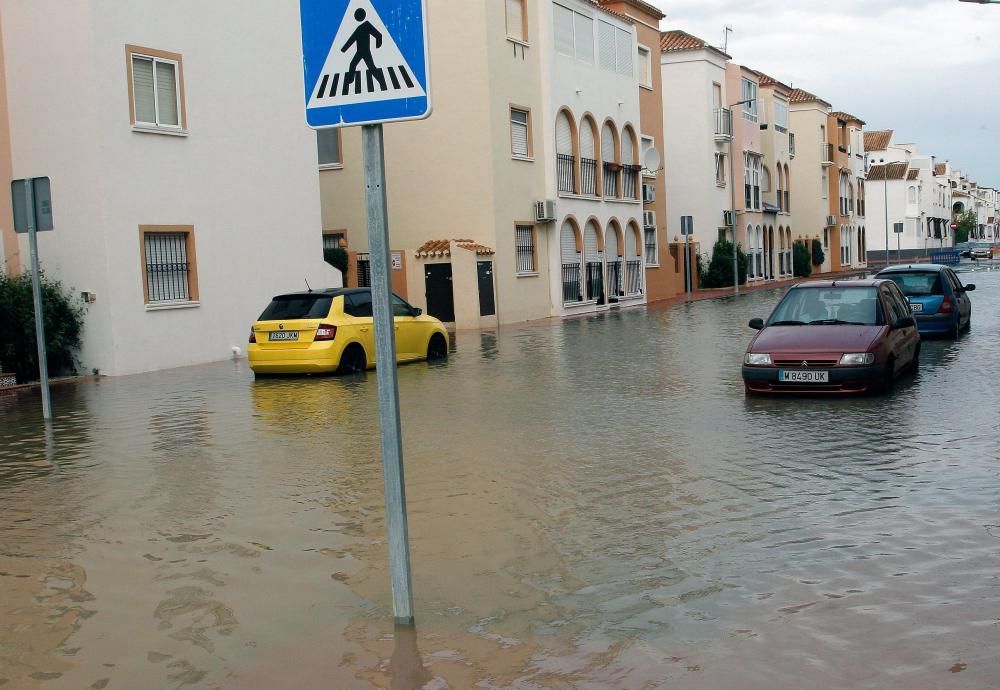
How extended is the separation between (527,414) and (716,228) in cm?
4690

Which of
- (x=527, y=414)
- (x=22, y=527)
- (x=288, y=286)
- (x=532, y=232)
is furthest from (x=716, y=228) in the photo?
(x=22, y=527)

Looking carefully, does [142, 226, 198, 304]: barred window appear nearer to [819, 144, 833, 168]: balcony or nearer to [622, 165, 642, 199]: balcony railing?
[622, 165, 642, 199]: balcony railing

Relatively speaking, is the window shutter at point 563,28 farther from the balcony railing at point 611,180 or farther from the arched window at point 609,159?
the balcony railing at point 611,180

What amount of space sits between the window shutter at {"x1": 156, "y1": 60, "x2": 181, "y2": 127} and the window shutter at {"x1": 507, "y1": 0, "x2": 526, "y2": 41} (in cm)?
1495

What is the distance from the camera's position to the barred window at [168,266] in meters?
22.7

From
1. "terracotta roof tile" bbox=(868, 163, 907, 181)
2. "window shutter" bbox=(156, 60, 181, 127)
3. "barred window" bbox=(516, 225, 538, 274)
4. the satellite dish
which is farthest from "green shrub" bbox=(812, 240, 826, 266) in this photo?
"window shutter" bbox=(156, 60, 181, 127)

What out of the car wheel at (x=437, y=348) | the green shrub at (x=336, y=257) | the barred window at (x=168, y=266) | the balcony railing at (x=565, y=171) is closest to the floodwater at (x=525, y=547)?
the car wheel at (x=437, y=348)

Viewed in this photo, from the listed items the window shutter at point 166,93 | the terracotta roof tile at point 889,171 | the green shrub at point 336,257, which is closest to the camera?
the window shutter at point 166,93

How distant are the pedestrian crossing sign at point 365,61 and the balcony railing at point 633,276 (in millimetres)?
40021

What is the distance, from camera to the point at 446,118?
1395 inches

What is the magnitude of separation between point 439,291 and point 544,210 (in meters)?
5.59

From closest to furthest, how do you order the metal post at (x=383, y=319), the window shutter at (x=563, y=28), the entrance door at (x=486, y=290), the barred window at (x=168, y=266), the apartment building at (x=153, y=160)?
the metal post at (x=383, y=319) < the apartment building at (x=153, y=160) < the barred window at (x=168, y=266) < the entrance door at (x=486, y=290) < the window shutter at (x=563, y=28)

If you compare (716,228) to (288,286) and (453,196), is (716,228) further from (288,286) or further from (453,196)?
(288,286)

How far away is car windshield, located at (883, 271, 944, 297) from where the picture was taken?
2217 cm
